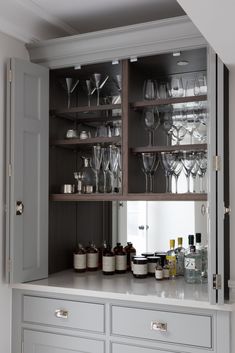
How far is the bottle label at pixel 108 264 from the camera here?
2994 mm

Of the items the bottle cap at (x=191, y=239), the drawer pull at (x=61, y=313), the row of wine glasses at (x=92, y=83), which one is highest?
the row of wine glasses at (x=92, y=83)

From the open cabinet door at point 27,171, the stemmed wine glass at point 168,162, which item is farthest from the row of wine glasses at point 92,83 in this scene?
the stemmed wine glass at point 168,162

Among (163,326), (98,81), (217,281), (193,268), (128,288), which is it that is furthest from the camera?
(98,81)

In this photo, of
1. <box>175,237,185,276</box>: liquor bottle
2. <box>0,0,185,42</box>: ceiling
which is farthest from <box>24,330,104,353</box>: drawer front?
<box>0,0,185,42</box>: ceiling

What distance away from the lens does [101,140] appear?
9.29ft

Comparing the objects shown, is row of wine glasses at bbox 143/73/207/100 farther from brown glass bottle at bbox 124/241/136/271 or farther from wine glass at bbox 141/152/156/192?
brown glass bottle at bbox 124/241/136/271

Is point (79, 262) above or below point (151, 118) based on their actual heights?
below

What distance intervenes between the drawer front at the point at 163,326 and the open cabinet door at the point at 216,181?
178 millimetres

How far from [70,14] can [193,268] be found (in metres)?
1.72

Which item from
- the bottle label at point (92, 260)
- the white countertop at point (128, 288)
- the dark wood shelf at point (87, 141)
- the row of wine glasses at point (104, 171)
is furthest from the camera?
the bottle label at point (92, 260)

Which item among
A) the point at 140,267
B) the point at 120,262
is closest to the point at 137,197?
the point at 140,267

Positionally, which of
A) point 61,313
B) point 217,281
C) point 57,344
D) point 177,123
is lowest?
point 57,344

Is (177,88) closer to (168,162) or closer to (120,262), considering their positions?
(168,162)

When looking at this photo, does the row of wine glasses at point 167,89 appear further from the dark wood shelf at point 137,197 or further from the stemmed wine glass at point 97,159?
the dark wood shelf at point 137,197
